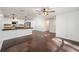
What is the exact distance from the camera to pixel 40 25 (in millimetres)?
2047

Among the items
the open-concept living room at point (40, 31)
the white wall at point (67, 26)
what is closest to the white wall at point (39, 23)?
the open-concept living room at point (40, 31)

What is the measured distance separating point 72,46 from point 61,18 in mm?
506

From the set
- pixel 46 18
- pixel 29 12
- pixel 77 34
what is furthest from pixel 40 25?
pixel 77 34

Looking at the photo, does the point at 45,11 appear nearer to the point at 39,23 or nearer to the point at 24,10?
the point at 39,23

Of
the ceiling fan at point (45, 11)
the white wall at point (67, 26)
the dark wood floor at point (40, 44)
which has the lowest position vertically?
the dark wood floor at point (40, 44)

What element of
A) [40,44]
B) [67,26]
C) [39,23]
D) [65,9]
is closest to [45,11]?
[39,23]

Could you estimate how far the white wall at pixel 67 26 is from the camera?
2.00m

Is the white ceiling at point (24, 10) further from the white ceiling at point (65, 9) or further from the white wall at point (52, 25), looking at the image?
the white wall at point (52, 25)

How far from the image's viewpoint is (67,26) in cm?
201

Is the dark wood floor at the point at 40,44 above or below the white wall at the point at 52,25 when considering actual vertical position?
below

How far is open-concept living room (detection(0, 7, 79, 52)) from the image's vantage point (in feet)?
6.51

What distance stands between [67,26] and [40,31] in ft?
1.51

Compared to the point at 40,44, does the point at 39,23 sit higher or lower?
higher
